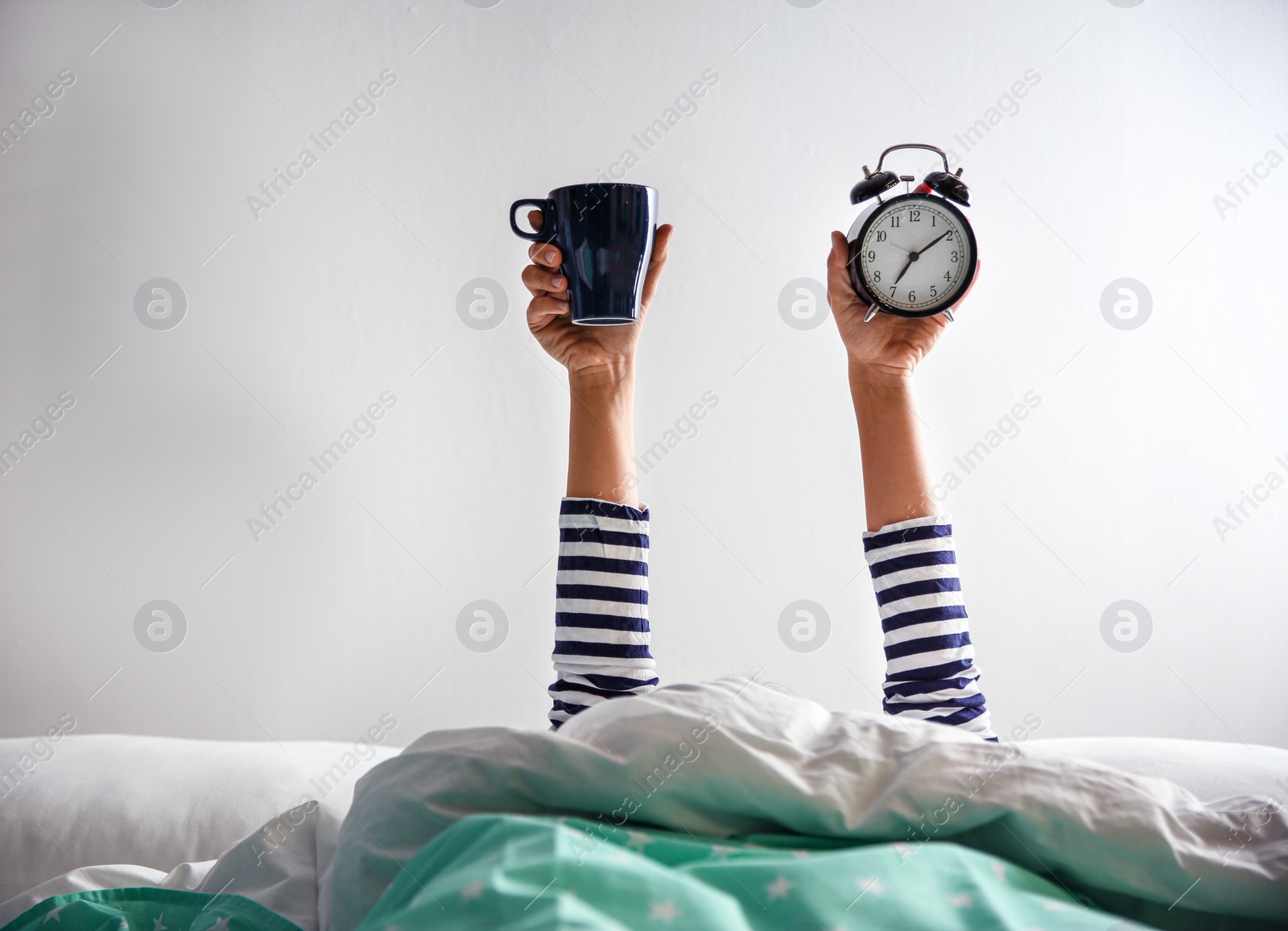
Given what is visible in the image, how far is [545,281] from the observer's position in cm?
90

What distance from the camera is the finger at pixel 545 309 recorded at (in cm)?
94

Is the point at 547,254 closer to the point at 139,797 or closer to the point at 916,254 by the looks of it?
the point at 916,254

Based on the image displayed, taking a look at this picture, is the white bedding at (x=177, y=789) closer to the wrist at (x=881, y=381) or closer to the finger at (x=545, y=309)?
the wrist at (x=881, y=381)

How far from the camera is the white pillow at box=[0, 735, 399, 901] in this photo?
2.96ft

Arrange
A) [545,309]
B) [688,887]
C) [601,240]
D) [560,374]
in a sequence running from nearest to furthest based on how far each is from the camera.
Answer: [688,887]
[601,240]
[545,309]
[560,374]

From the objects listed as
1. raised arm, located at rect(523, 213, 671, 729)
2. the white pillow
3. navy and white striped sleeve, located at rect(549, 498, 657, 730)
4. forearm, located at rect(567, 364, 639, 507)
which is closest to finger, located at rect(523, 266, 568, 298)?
raised arm, located at rect(523, 213, 671, 729)

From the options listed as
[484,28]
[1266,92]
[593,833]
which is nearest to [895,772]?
[593,833]

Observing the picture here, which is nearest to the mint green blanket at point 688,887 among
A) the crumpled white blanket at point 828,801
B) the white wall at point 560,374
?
the crumpled white blanket at point 828,801

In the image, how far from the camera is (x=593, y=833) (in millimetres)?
454

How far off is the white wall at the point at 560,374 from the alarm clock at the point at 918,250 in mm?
526

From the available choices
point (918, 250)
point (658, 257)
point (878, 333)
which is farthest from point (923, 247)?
point (658, 257)

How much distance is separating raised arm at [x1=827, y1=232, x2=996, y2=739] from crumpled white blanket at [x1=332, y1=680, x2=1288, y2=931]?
1.07 ft

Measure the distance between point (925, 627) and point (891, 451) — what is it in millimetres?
185

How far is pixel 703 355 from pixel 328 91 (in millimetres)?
706
